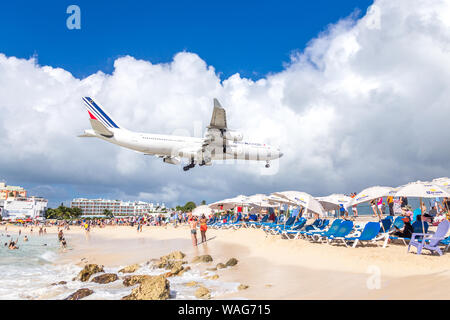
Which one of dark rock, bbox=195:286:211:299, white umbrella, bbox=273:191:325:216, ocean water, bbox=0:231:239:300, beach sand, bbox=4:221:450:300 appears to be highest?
white umbrella, bbox=273:191:325:216

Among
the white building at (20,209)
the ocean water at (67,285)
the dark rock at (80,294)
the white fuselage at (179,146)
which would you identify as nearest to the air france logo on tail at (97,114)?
the white fuselage at (179,146)

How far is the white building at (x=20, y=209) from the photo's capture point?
367 feet

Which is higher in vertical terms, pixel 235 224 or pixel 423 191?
pixel 423 191

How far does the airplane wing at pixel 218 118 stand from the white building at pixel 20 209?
386 feet

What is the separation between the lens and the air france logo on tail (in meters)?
26.5

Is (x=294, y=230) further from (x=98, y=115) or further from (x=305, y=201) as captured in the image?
(x=98, y=115)

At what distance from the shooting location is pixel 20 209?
115 m

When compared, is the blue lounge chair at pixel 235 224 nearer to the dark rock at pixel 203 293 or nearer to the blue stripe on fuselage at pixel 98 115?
the blue stripe on fuselage at pixel 98 115

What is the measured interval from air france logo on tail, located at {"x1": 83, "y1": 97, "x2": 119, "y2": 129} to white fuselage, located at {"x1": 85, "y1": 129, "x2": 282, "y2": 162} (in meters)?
1.58

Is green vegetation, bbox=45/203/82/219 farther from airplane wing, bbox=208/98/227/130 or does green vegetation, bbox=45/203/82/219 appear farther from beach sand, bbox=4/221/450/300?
beach sand, bbox=4/221/450/300

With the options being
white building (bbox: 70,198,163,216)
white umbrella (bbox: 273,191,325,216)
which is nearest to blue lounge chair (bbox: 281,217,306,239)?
white umbrella (bbox: 273,191,325,216)

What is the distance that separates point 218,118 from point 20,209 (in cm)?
12148

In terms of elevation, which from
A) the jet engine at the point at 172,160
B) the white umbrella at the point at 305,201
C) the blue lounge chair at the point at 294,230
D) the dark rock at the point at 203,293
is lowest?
the dark rock at the point at 203,293

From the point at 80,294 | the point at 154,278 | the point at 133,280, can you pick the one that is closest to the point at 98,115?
the point at 133,280
